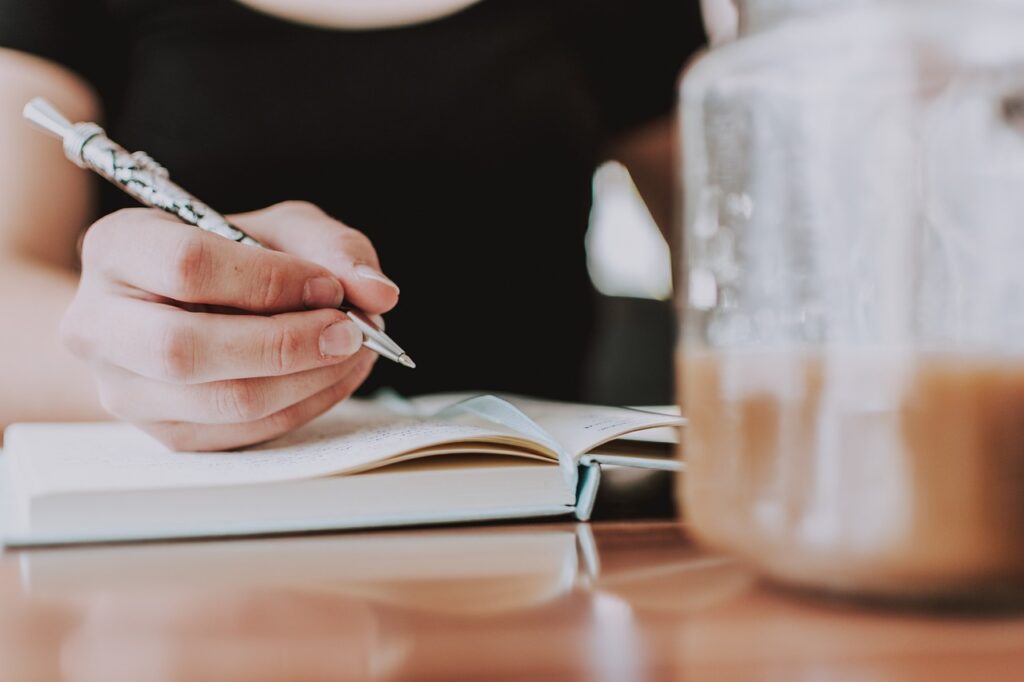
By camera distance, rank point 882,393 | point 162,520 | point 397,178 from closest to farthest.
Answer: point 882,393
point 162,520
point 397,178

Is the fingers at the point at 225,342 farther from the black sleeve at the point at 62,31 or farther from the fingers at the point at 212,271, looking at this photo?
the black sleeve at the point at 62,31

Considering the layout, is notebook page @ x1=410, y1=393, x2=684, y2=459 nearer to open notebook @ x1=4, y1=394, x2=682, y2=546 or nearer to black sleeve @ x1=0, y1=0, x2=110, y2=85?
open notebook @ x1=4, y1=394, x2=682, y2=546

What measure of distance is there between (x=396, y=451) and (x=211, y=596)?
0.34ft

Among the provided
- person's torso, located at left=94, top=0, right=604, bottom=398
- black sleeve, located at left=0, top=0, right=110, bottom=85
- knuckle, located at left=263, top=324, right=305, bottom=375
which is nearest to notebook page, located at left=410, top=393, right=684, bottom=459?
knuckle, located at left=263, top=324, right=305, bottom=375

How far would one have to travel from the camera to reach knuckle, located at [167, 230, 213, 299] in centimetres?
37

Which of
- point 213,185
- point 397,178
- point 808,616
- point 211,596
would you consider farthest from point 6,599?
point 397,178

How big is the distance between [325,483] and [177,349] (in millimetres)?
97

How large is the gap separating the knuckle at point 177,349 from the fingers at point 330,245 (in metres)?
0.07

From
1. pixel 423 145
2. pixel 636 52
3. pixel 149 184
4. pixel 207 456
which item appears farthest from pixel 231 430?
pixel 636 52

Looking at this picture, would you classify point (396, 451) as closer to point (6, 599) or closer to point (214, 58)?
point (6, 599)

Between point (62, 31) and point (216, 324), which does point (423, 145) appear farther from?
point (216, 324)

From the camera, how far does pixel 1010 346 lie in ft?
0.68

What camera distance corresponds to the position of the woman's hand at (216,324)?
38cm

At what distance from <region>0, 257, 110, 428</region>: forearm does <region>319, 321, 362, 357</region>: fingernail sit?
0.29 metres
